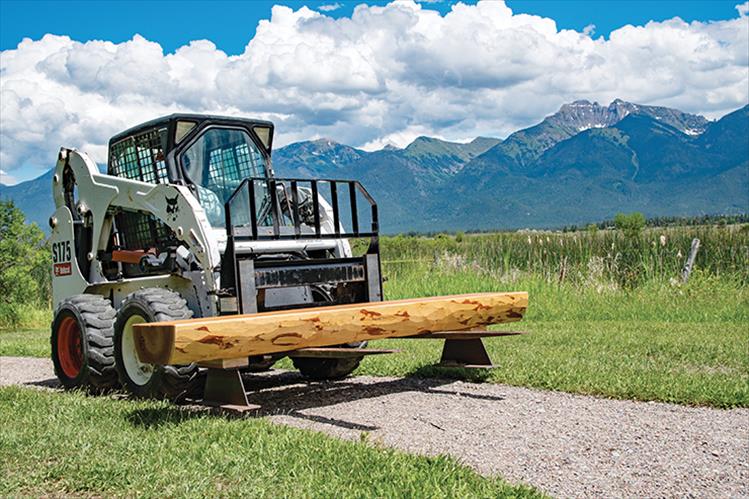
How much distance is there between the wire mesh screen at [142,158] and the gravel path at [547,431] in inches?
97.9

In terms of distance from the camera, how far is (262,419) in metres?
6.36

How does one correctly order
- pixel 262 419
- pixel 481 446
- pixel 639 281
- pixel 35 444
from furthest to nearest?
pixel 639 281 → pixel 262 419 → pixel 481 446 → pixel 35 444

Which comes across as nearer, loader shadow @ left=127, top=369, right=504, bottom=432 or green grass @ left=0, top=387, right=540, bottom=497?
green grass @ left=0, top=387, right=540, bottom=497

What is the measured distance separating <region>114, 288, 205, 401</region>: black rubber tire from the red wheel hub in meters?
1.34

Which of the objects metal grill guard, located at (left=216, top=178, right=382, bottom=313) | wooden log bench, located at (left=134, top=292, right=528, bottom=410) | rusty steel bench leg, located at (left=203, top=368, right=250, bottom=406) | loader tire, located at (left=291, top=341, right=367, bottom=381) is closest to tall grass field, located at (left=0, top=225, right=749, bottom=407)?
loader tire, located at (left=291, top=341, right=367, bottom=381)

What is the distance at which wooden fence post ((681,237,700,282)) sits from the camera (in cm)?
1734

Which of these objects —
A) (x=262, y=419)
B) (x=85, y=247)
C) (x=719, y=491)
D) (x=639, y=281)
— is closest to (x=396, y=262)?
(x=639, y=281)

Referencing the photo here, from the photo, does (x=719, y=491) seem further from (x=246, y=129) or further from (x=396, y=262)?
(x=396, y=262)

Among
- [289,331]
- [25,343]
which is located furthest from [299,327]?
[25,343]

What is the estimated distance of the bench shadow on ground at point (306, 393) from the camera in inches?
253

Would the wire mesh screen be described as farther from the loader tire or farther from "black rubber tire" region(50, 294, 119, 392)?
the loader tire

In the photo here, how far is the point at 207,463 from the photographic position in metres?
4.89

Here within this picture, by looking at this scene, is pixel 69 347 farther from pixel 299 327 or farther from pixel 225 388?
pixel 299 327

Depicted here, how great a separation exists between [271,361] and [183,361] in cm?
199
